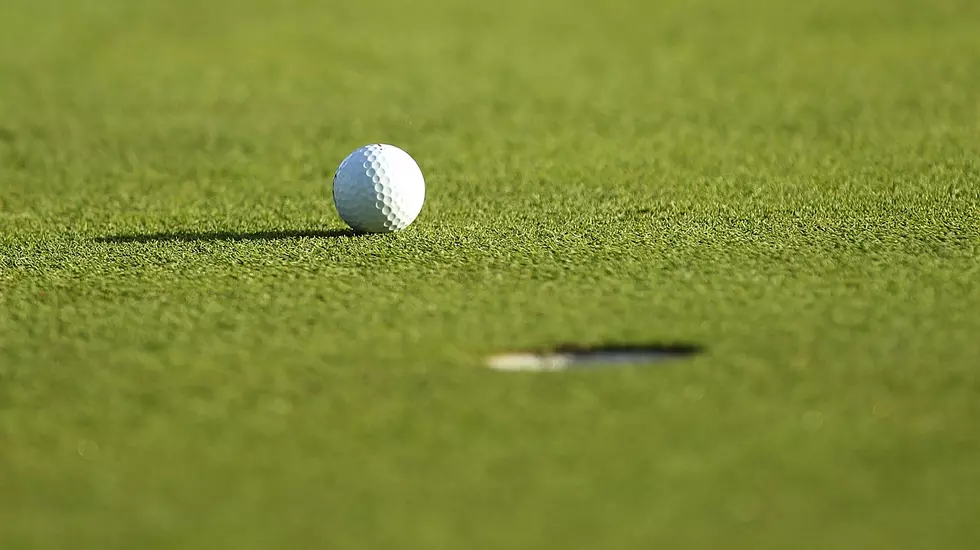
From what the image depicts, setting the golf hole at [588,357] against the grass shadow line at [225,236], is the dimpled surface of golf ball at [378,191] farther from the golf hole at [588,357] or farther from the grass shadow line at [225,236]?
the golf hole at [588,357]

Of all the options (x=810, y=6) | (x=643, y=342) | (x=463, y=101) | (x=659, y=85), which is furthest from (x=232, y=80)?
A: (x=643, y=342)

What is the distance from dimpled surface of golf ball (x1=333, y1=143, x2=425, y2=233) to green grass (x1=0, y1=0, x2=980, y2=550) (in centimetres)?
15

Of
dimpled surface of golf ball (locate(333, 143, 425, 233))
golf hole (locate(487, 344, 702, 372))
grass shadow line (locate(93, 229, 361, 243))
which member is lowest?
golf hole (locate(487, 344, 702, 372))

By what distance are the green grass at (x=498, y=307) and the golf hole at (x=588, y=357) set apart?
0.11 meters

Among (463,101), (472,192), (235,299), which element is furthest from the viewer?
(463,101)

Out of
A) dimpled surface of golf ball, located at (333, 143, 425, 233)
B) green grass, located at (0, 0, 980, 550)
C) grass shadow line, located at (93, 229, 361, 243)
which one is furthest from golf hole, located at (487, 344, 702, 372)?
grass shadow line, located at (93, 229, 361, 243)

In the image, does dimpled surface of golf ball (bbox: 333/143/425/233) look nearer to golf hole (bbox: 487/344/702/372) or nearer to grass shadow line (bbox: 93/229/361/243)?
grass shadow line (bbox: 93/229/361/243)

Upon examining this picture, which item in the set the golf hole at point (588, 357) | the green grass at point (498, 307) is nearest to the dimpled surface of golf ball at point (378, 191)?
the green grass at point (498, 307)

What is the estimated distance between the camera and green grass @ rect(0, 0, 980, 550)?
3.50 m

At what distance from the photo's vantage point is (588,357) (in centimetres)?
466

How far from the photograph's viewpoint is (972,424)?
155 inches

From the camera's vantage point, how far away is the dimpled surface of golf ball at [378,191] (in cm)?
642

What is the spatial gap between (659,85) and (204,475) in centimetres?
771

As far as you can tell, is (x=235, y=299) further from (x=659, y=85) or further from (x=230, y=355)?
(x=659, y=85)
